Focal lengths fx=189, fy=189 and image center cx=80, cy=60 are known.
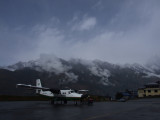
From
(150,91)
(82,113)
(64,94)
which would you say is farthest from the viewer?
(150,91)

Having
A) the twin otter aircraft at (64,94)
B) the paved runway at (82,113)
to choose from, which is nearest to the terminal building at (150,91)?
the twin otter aircraft at (64,94)

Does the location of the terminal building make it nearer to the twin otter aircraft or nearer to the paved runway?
the twin otter aircraft

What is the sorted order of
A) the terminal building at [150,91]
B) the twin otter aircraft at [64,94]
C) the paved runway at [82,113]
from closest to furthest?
the paved runway at [82,113] → the twin otter aircraft at [64,94] → the terminal building at [150,91]

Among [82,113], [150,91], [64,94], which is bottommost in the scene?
[82,113]

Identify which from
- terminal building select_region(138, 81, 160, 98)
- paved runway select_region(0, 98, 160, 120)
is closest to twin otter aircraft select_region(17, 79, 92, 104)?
paved runway select_region(0, 98, 160, 120)

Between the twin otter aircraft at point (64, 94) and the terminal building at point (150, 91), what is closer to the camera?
the twin otter aircraft at point (64, 94)

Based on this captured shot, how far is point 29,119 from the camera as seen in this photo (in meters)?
14.9

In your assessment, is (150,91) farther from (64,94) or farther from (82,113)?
(82,113)

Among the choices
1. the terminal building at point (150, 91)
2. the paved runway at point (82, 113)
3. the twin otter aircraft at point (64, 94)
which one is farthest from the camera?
the terminal building at point (150, 91)

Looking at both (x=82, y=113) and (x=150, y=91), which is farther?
(x=150, y=91)

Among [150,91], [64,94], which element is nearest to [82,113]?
[64,94]

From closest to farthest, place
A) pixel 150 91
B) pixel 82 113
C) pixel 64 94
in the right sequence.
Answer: pixel 82 113 → pixel 64 94 → pixel 150 91

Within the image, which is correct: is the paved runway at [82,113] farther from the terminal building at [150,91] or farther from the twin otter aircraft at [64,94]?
the terminal building at [150,91]

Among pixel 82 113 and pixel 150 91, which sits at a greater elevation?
pixel 150 91
